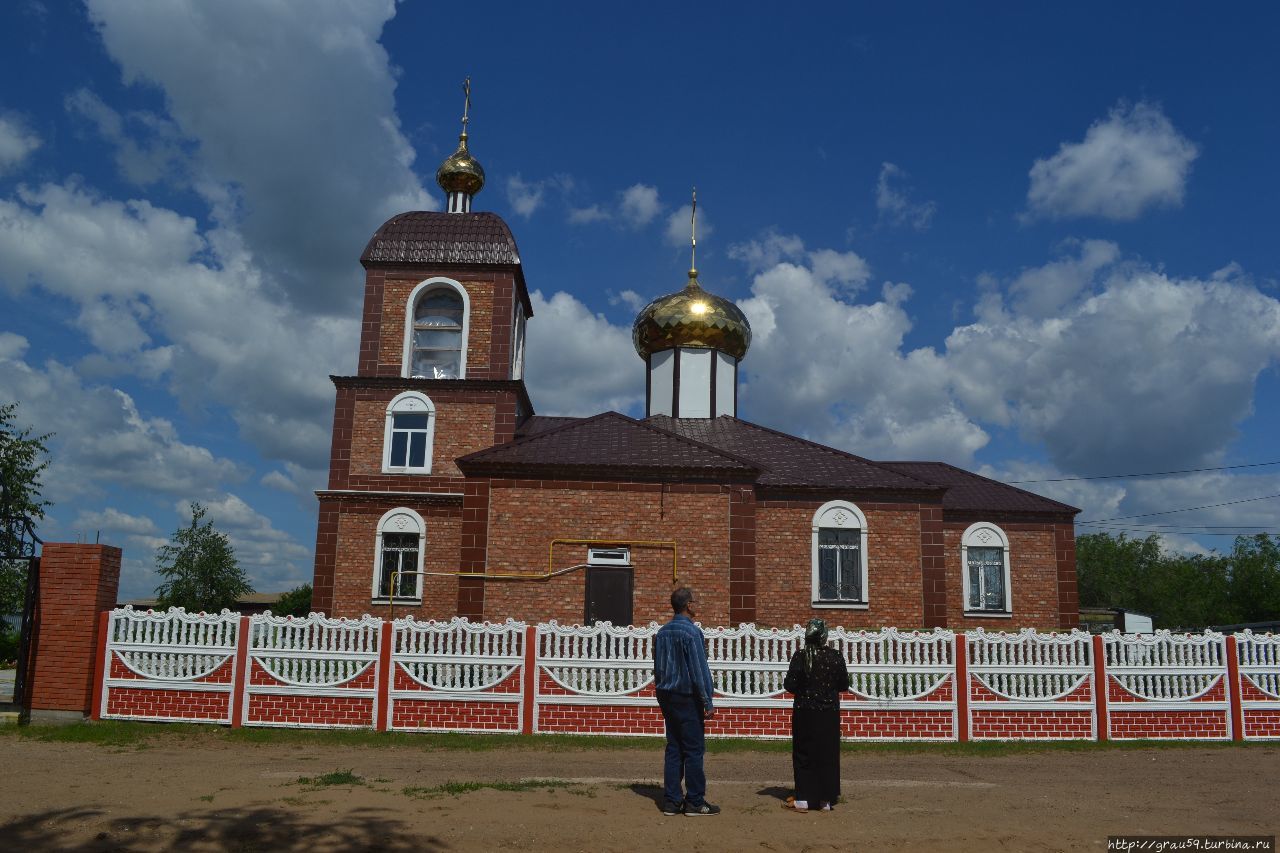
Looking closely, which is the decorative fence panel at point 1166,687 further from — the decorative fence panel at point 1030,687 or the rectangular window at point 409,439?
the rectangular window at point 409,439

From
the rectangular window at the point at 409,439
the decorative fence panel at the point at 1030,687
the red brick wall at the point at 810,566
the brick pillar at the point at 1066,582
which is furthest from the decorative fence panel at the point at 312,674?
the brick pillar at the point at 1066,582

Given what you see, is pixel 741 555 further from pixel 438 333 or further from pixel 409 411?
pixel 438 333

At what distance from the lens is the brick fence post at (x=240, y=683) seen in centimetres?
1061

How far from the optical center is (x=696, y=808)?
6.68 meters

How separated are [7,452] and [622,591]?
15.7 metres

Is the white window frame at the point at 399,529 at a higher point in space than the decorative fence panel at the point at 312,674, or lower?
higher

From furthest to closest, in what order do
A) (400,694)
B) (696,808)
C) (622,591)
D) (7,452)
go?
(7,452), (622,591), (400,694), (696,808)

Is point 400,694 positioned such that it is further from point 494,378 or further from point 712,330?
point 712,330

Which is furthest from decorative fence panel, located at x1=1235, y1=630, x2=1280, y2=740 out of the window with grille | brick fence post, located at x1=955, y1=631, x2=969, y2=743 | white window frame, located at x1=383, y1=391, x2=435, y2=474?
the window with grille

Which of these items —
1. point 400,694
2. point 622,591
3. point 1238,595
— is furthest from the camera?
point 1238,595

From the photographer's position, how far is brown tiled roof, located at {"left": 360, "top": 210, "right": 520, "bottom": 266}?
1997cm

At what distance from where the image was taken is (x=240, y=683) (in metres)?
10.6

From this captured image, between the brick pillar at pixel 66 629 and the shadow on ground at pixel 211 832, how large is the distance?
4.79m

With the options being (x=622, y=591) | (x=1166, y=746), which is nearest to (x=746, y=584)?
(x=622, y=591)
